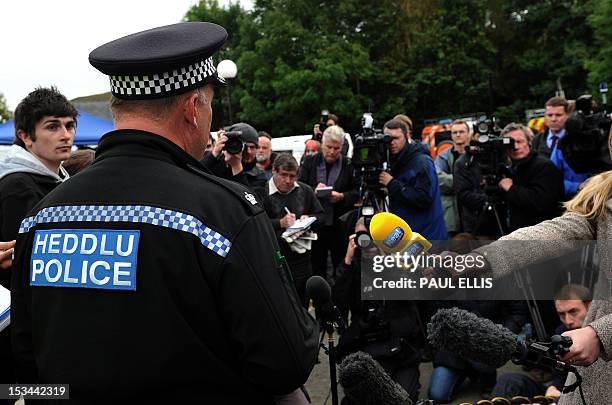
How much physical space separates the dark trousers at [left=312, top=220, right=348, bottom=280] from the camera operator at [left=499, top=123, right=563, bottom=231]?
5.96ft

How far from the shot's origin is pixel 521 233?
181 centimetres

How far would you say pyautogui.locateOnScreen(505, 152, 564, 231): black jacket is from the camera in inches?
175

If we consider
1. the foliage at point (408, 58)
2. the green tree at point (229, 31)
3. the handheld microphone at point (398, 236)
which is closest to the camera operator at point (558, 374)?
the handheld microphone at point (398, 236)

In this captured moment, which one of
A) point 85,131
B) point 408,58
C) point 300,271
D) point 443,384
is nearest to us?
point 443,384

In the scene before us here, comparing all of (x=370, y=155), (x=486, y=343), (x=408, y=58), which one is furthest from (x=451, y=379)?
(x=408, y=58)

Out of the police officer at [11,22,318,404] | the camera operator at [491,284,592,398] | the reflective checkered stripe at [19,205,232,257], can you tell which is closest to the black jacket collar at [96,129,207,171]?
the police officer at [11,22,318,404]

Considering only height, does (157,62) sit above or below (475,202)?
above

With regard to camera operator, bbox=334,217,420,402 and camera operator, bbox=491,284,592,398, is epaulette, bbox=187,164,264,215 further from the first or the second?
camera operator, bbox=334,217,420,402

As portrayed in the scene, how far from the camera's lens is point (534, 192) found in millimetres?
4453

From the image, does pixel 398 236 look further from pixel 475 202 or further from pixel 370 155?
pixel 475 202

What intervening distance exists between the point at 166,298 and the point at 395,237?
0.96 metres

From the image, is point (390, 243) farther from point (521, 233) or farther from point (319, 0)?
point (319, 0)

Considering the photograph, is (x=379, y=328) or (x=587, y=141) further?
(x=587, y=141)

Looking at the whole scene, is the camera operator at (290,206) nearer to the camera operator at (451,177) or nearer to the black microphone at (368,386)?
the camera operator at (451,177)
